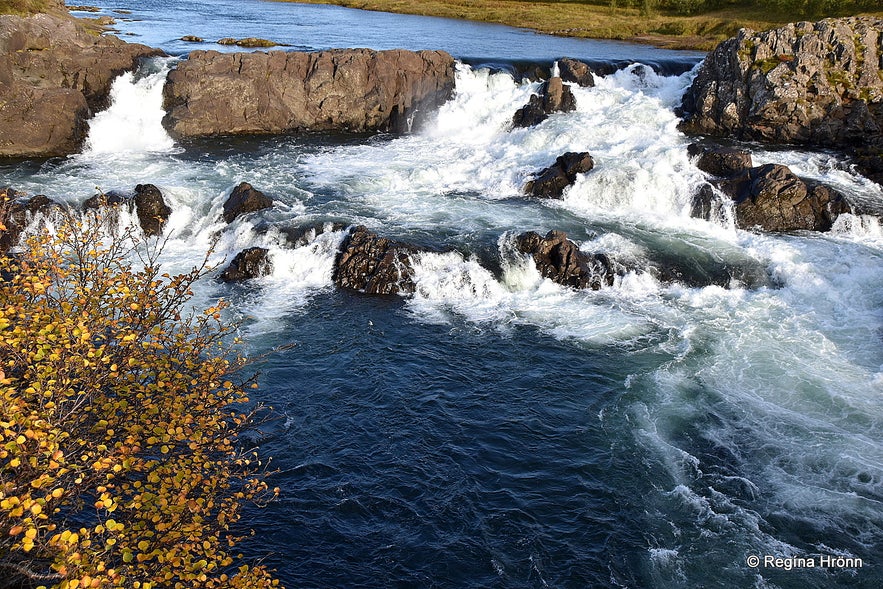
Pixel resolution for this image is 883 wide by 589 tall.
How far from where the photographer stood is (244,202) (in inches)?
1414

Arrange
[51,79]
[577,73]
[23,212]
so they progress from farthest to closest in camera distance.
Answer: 1. [577,73]
2. [51,79]
3. [23,212]

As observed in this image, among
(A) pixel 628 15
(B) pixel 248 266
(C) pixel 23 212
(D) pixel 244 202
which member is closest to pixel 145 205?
(D) pixel 244 202

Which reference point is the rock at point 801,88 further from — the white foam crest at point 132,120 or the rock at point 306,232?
the white foam crest at point 132,120

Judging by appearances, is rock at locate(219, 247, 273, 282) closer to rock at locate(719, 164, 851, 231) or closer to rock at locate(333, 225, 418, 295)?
rock at locate(333, 225, 418, 295)

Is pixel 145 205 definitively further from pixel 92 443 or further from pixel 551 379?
pixel 92 443

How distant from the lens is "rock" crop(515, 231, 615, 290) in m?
31.2

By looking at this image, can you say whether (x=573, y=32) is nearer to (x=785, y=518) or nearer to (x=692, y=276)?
(x=692, y=276)

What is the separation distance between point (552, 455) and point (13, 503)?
1501 centimetres

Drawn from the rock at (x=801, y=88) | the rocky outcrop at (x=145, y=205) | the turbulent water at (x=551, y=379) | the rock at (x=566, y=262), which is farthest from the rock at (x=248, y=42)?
the rock at (x=566, y=262)

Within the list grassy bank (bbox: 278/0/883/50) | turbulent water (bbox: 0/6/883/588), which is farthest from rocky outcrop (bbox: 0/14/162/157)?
grassy bank (bbox: 278/0/883/50)

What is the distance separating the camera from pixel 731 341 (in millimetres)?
26891

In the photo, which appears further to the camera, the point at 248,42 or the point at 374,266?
the point at 248,42

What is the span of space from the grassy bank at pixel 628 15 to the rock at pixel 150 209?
6092cm

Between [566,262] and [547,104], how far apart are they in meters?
24.3
